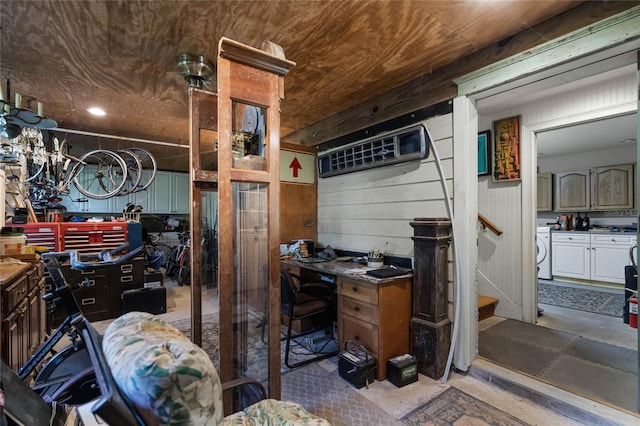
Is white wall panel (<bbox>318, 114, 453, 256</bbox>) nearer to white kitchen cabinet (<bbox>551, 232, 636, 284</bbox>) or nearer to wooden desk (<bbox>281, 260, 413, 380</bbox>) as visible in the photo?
wooden desk (<bbox>281, 260, 413, 380</bbox>)

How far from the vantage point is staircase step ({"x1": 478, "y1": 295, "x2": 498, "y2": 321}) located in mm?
3293

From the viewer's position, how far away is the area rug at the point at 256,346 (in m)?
1.68

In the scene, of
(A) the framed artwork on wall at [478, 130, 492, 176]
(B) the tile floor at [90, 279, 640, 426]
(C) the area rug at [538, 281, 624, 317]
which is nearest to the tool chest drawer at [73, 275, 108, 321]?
(B) the tile floor at [90, 279, 640, 426]

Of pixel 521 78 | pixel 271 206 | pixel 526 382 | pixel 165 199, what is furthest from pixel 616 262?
pixel 165 199

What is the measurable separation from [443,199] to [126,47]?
8.71 ft

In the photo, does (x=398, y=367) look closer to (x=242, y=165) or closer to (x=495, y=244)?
(x=242, y=165)

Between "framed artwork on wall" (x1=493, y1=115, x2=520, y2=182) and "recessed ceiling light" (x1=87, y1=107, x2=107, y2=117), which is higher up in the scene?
"recessed ceiling light" (x1=87, y1=107, x2=107, y2=117)

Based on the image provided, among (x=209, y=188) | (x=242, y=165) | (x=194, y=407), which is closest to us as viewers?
(x=194, y=407)

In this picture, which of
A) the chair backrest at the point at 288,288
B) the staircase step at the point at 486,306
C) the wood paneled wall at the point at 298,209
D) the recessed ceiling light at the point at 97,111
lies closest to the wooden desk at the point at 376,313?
the chair backrest at the point at 288,288

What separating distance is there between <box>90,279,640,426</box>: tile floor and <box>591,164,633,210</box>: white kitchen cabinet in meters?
4.93

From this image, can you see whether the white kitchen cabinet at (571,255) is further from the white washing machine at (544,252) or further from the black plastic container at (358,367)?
the black plastic container at (358,367)

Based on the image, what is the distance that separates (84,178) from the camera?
5988mm

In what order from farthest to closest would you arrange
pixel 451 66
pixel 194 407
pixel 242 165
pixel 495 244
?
pixel 495 244 < pixel 451 66 < pixel 242 165 < pixel 194 407

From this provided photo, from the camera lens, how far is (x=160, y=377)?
0.70 m
